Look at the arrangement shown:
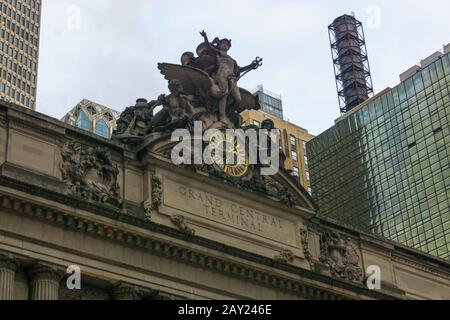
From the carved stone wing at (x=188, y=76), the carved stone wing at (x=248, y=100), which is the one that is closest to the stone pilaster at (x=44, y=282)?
the carved stone wing at (x=188, y=76)

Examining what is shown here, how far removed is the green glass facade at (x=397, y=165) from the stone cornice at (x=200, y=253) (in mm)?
42181

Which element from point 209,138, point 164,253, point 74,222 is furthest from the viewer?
point 209,138

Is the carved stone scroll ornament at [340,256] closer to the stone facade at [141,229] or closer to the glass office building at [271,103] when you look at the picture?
the stone facade at [141,229]

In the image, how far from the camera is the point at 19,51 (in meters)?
128

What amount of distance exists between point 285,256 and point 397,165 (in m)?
50.5

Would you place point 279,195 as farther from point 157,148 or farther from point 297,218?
point 157,148

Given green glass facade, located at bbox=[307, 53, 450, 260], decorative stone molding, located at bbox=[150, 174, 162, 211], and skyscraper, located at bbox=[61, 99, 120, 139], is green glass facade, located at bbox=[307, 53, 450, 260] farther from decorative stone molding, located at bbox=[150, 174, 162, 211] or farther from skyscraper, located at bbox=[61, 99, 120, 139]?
skyscraper, located at bbox=[61, 99, 120, 139]

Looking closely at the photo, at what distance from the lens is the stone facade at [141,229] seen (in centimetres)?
3703

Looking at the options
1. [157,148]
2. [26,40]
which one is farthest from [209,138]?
[26,40]

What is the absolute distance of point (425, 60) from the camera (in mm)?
95625

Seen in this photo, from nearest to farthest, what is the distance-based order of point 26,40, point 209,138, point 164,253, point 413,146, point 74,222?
point 74,222 → point 164,253 → point 209,138 → point 413,146 → point 26,40

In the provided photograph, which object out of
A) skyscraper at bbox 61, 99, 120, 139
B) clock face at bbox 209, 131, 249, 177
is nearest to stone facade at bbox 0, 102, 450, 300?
clock face at bbox 209, 131, 249, 177

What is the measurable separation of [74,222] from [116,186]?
347 cm

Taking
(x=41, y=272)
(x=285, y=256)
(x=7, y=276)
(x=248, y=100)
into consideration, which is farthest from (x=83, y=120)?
(x=7, y=276)
